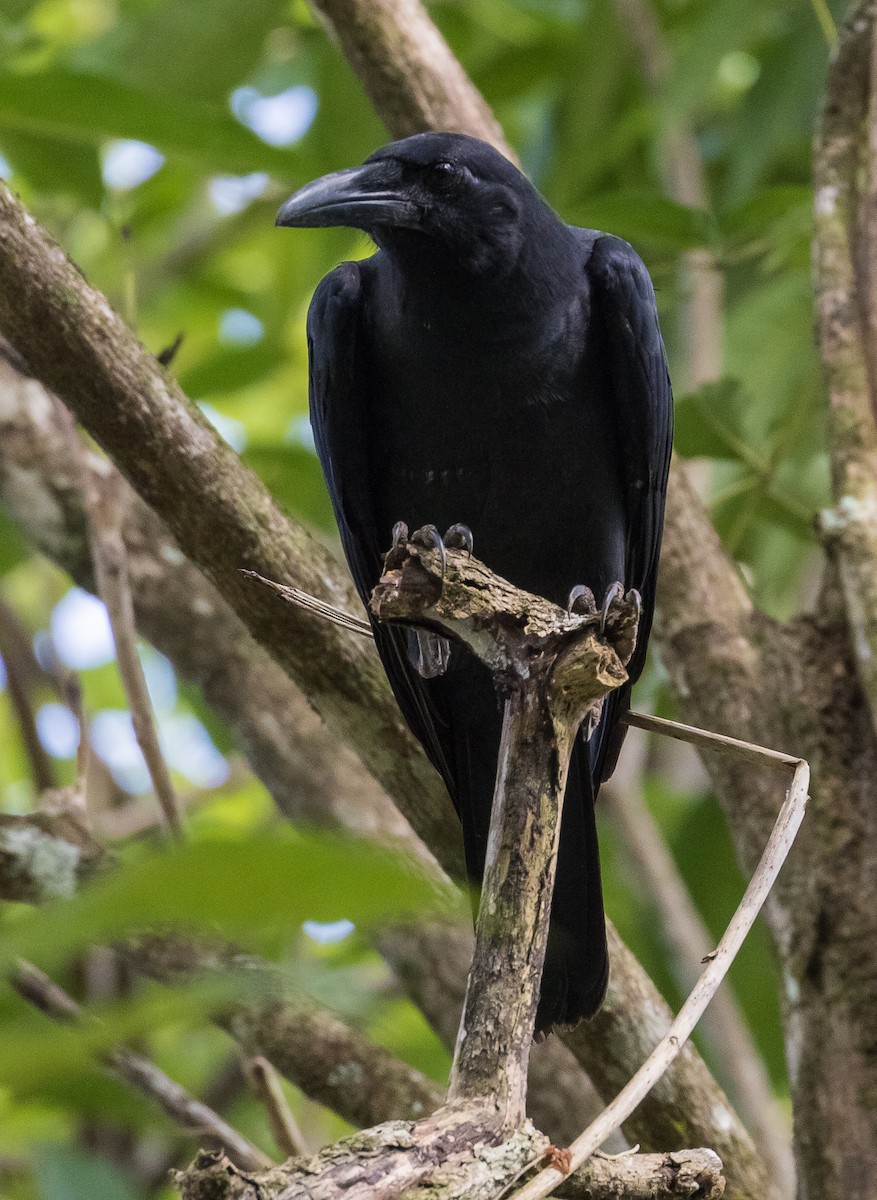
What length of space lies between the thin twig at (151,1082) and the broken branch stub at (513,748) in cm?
144

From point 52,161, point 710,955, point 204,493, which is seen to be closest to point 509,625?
point 710,955

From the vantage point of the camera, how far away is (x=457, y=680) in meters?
3.38

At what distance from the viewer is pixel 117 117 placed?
3.03 meters

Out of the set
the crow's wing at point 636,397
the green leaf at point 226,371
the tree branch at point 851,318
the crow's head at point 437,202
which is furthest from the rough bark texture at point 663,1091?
the green leaf at point 226,371

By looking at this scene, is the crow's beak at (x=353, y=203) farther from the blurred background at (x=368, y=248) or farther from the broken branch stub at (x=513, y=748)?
the broken branch stub at (x=513, y=748)

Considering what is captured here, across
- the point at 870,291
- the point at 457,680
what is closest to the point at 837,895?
the point at 457,680

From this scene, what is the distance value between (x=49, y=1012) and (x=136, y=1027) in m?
2.76

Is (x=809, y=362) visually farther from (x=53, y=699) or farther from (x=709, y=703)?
(x=53, y=699)

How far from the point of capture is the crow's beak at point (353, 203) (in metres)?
3.02

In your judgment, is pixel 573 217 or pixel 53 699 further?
pixel 53 699

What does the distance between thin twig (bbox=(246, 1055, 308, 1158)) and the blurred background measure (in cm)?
32

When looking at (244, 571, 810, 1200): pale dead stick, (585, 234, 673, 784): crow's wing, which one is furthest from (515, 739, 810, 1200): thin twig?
(585, 234, 673, 784): crow's wing

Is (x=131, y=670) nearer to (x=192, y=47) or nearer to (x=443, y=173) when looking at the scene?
(x=443, y=173)

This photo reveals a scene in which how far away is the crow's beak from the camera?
9.90ft
